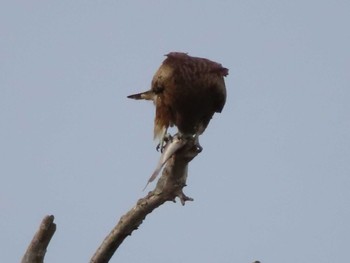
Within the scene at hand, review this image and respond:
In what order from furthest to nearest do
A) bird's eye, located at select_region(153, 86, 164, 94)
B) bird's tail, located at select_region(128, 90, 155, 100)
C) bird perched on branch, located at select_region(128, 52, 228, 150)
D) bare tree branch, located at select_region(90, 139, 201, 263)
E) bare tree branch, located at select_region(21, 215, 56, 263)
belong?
bird's tail, located at select_region(128, 90, 155, 100)
bird's eye, located at select_region(153, 86, 164, 94)
bird perched on branch, located at select_region(128, 52, 228, 150)
bare tree branch, located at select_region(90, 139, 201, 263)
bare tree branch, located at select_region(21, 215, 56, 263)

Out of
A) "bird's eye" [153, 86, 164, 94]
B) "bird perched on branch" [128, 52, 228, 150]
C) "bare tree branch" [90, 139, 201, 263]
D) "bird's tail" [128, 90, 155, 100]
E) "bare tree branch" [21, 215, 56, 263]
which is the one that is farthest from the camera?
"bird's tail" [128, 90, 155, 100]

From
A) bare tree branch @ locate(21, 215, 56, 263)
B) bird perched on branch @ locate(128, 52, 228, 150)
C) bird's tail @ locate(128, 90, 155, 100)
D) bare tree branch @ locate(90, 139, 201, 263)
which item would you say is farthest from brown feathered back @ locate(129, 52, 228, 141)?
bare tree branch @ locate(21, 215, 56, 263)

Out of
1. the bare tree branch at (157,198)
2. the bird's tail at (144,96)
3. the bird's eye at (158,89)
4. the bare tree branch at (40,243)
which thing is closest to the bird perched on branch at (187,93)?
the bird's eye at (158,89)

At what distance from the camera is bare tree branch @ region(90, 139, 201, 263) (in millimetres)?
4984

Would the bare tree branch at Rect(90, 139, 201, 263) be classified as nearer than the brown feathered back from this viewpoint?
Yes

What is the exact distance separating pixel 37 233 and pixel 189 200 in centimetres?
119

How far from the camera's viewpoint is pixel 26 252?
4.56m

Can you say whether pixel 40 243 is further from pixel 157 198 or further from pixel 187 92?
pixel 187 92

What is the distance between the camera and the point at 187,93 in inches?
232

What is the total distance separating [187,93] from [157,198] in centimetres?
103

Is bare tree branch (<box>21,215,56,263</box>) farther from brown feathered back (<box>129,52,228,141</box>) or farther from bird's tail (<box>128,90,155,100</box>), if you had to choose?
bird's tail (<box>128,90,155,100</box>)

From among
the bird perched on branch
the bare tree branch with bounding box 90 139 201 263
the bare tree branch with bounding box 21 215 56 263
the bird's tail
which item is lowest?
the bare tree branch with bounding box 21 215 56 263

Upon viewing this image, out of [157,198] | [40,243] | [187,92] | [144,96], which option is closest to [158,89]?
[187,92]

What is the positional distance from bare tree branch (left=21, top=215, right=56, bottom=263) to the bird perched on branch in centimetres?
174
